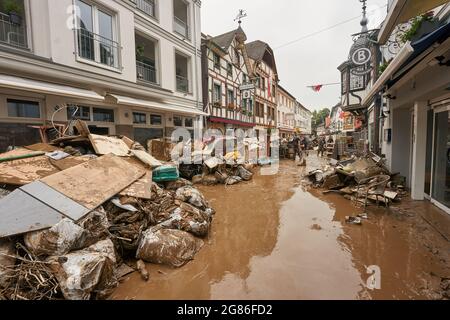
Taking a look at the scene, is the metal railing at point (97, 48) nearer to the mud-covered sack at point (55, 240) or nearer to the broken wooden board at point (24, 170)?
the broken wooden board at point (24, 170)

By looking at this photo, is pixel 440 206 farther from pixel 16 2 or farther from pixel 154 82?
pixel 16 2

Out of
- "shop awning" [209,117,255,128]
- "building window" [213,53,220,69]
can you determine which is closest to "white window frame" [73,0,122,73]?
"shop awning" [209,117,255,128]

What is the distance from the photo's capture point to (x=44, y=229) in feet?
9.24

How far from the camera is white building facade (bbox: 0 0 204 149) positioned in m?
5.80

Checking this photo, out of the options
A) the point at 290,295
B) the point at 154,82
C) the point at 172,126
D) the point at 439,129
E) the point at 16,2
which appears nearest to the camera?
the point at 290,295

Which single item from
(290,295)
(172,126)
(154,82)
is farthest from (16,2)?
(290,295)

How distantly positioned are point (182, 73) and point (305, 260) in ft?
38.4

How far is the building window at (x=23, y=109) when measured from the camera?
5.69m

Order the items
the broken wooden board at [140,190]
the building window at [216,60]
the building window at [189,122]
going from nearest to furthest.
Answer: the broken wooden board at [140,190], the building window at [189,122], the building window at [216,60]

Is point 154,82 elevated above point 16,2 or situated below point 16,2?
below

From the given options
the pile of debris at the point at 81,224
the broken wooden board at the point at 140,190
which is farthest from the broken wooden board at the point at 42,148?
the broken wooden board at the point at 140,190

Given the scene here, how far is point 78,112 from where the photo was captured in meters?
7.22

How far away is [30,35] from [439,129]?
1054 cm

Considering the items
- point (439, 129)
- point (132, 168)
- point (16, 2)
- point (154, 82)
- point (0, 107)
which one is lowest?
point (132, 168)
